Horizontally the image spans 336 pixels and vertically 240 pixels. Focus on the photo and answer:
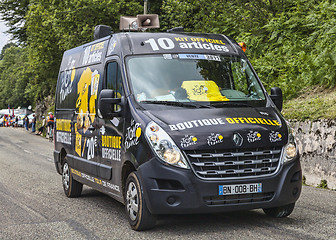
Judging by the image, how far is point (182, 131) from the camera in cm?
628

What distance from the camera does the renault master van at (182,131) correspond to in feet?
20.4

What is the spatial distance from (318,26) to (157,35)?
8.94 meters

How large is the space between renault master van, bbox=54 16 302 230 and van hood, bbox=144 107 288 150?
0.4 inches

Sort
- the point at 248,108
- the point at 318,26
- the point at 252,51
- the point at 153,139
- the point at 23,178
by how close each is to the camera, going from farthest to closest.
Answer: the point at 252,51
the point at 318,26
the point at 23,178
the point at 248,108
the point at 153,139

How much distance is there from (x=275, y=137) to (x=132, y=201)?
1807 mm

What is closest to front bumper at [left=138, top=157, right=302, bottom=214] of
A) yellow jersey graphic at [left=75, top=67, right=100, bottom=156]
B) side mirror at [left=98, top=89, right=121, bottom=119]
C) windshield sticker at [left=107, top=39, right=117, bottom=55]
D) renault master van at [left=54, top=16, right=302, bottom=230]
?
renault master van at [left=54, top=16, right=302, bottom=230]

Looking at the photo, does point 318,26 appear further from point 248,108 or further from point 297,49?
point 248,108

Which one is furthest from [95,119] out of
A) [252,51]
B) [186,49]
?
[252,51]

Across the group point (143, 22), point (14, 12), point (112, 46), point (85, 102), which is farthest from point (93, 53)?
point (14, 12)

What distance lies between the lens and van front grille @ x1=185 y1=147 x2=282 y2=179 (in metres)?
6.21

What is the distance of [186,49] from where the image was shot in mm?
7801

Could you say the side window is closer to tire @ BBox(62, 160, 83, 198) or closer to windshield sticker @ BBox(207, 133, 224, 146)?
windshield sticker @ BBox(207, 133, 224, 146)

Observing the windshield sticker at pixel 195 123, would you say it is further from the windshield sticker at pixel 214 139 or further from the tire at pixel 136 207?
the tire at pixel 136 207

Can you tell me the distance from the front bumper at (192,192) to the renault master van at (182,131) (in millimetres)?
11
